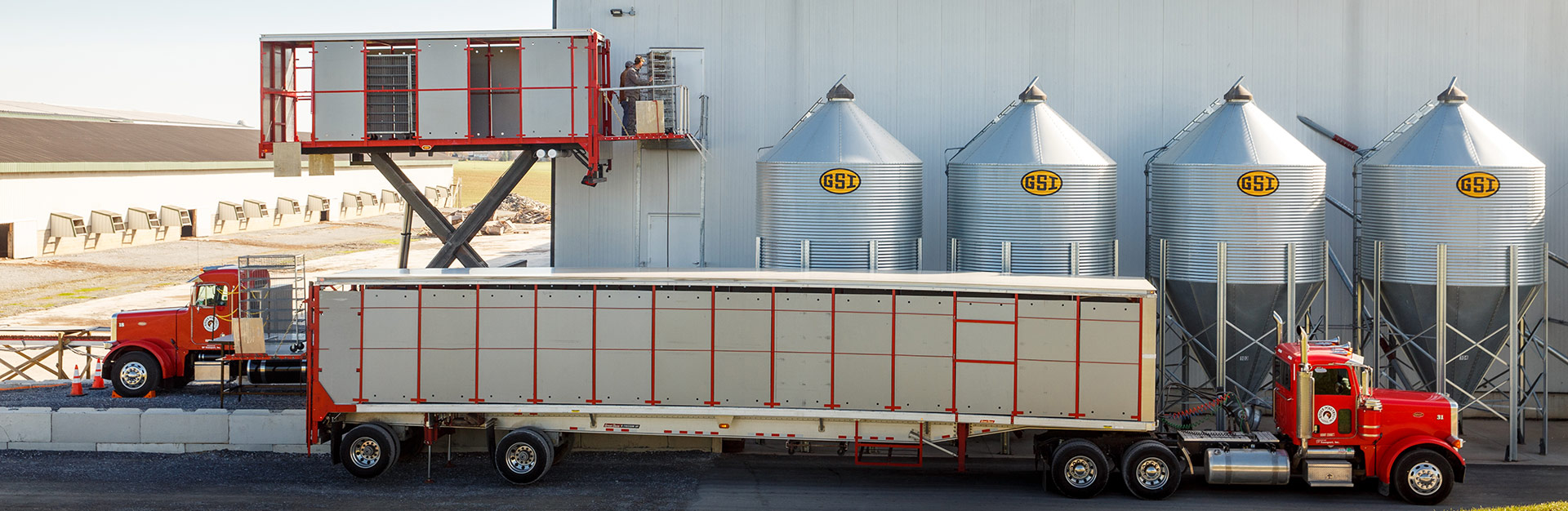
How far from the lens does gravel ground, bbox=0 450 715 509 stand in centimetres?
1591

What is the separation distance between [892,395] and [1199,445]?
14.7 feet

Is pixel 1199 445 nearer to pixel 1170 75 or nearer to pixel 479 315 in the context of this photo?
pixel 1170 75

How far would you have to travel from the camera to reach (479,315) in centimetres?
1689

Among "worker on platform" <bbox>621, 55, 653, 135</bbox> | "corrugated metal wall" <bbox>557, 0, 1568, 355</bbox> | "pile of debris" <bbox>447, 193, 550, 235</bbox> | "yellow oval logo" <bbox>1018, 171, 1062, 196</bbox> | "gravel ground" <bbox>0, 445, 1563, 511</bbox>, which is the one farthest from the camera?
"pile of debris" <bbox>447, 193, 550, 235</bbox>

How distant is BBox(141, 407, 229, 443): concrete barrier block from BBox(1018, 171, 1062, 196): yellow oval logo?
13.6 meters

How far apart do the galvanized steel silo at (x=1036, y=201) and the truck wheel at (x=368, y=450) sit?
9.76 m

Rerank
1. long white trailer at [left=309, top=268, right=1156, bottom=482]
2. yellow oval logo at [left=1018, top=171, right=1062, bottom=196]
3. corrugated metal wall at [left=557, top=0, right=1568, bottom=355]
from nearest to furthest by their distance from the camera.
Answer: long white trailer at [left=309, top=268, right=1156, bottom=482], yellow oval logo at [left=1018, top=171, right=1062, bottom=196], corrugated metal wall at [left=557, top=0, right=1568, bottom=355]

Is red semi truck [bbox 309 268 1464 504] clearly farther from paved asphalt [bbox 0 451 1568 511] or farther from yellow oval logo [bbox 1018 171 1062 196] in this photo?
yellow oval logo [bbox 1018 171 1062 196]

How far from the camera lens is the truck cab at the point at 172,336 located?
2128 centimetres

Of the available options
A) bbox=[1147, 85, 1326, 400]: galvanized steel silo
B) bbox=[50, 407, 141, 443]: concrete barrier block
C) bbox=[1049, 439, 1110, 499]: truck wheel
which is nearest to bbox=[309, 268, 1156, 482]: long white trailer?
bbox=[1049, 439, 1110, 499]: truck wheel

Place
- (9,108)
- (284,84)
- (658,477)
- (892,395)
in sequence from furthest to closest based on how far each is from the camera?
(9,108), (284,84), (658,477), (892,395)

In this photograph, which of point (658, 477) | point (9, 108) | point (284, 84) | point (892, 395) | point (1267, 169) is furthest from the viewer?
point (9, 108)

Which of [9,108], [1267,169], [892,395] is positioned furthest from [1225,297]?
[9,108]

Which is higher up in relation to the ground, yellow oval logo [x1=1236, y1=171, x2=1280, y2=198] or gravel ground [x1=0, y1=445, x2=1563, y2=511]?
yellow oval logo [x1=1236, y1=171, x2=1280, y2=198]
